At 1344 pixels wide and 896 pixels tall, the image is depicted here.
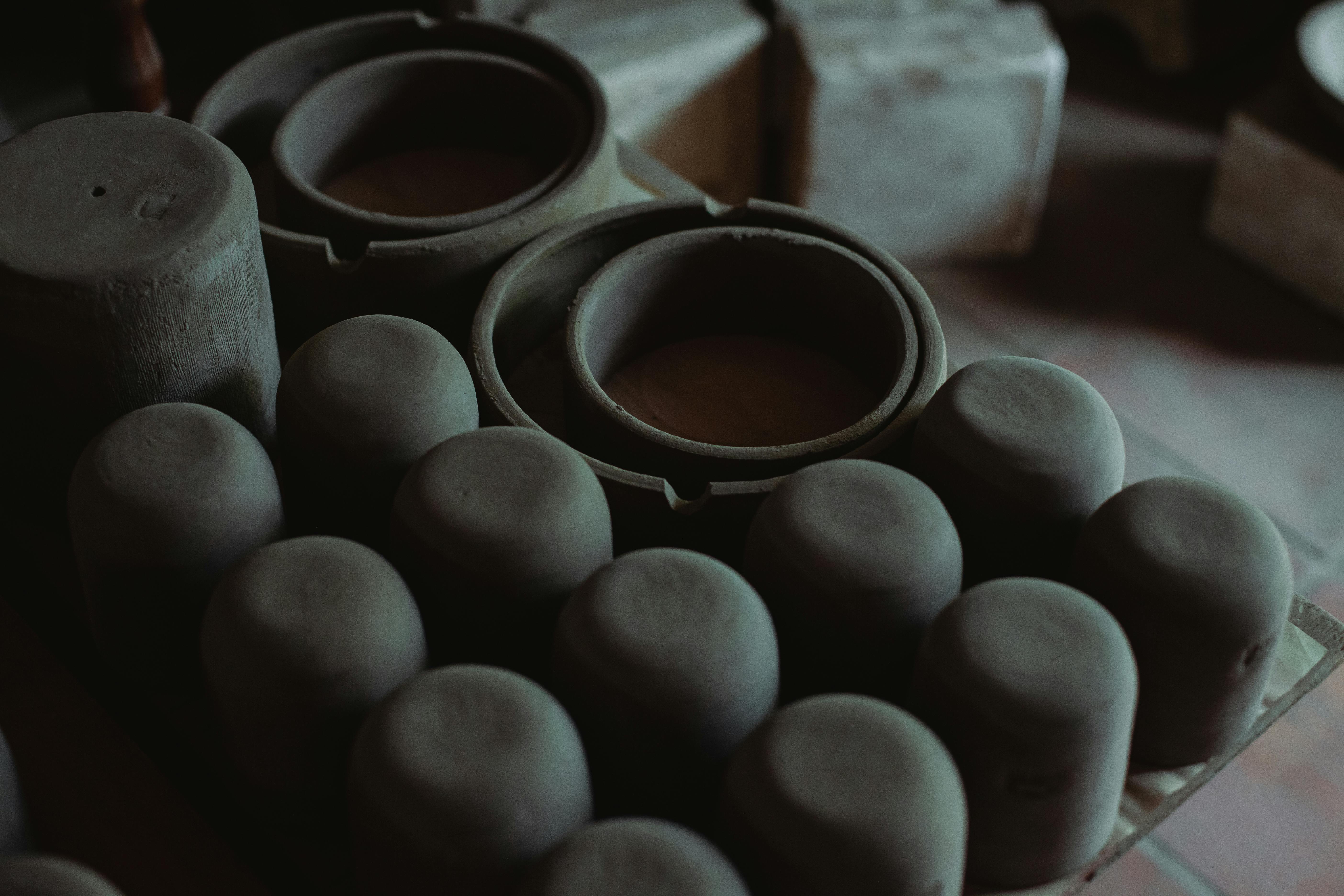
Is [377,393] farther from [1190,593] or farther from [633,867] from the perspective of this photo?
[1190,593]

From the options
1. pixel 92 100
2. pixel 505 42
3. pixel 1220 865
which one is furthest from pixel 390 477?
pixel 1220 865

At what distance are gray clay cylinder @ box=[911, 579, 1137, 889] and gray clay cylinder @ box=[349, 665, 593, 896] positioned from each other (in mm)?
266

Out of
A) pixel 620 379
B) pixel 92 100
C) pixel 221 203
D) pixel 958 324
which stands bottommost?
pixel 958 324

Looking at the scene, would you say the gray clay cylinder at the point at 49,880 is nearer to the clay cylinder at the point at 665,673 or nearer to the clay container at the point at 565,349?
the clay cylinder at the point at 665,673

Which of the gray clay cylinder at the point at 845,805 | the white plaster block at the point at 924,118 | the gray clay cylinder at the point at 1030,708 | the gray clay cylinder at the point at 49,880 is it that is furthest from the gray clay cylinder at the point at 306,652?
the white plaster block at the point at 924,118

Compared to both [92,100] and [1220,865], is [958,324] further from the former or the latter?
[92,100]

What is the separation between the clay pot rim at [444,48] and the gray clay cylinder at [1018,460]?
20.0 inches

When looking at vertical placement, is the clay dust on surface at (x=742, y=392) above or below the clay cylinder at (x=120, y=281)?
below

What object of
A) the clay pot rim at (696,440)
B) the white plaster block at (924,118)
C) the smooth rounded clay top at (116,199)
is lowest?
the white plaster block at (924,118)

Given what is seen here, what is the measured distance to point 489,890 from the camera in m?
0.81

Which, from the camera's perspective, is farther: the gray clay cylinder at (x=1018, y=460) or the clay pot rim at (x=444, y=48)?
the clay pot rim at (x=444, y=48)

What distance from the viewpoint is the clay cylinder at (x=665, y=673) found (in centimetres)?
86

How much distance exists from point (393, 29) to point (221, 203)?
0.63m

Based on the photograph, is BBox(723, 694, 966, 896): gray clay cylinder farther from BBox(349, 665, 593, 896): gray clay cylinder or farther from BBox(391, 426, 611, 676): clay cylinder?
BBox(391, 426, 611, 676): clay cylinder
